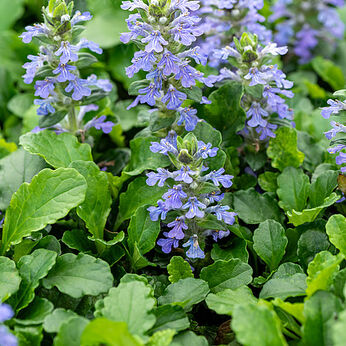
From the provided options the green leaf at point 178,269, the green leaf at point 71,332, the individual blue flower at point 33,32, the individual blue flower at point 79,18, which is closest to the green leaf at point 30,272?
the green leaf at point 71,332

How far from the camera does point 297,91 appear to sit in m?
2.99

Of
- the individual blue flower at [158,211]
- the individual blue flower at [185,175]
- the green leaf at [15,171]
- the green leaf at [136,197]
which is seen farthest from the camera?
the green leaf at [15,171]

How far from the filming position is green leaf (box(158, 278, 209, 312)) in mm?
1774

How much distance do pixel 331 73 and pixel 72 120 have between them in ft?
5.85

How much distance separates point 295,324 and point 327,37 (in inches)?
102

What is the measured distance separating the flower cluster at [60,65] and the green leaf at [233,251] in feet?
2.99

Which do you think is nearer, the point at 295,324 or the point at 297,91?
the point at 295,324

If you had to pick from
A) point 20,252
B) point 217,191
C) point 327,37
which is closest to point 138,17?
point 217,191

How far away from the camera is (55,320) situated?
62.6 inches

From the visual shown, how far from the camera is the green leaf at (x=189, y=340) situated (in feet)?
5.40

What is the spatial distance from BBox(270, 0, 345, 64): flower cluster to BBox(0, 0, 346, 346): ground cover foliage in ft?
3.26

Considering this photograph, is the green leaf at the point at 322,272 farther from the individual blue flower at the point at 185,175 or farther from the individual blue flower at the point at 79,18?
the individual blue flower at the point at 79,18

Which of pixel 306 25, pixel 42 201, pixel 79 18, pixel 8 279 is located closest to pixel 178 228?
pixel 42 201

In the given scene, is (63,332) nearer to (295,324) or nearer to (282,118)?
(295,324)
